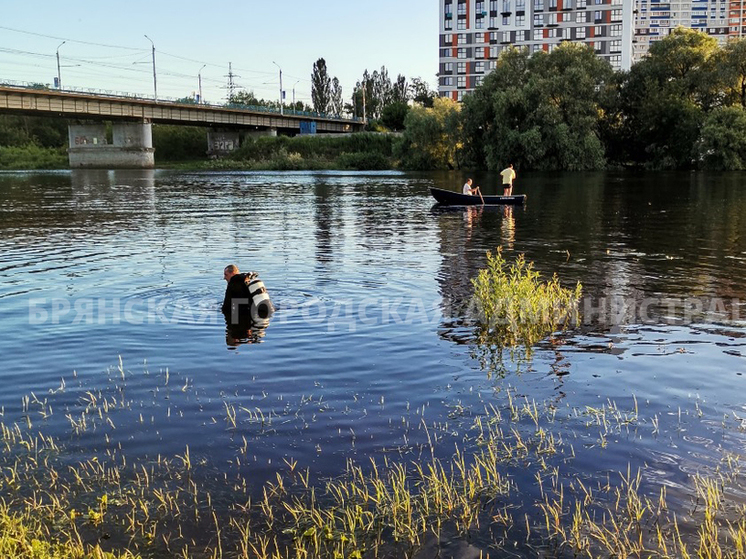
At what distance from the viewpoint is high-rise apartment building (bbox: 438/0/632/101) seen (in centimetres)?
15525

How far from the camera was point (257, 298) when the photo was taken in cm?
1673

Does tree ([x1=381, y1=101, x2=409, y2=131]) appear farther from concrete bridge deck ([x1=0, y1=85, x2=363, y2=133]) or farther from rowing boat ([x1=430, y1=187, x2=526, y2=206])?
rowing boat ([x1=430, y1=187, x2=526, y2=206])

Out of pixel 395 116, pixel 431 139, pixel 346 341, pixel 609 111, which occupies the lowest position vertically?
pixel 346 341

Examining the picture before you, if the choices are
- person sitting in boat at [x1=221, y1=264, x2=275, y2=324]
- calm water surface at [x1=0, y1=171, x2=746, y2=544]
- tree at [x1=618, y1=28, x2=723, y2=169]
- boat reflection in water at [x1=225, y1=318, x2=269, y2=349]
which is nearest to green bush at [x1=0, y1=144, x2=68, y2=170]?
tree at [x1=618, y1=28, x2=723, y2=169]

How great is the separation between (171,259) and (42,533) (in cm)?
1936

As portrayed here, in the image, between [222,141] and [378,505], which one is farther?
[222,141]

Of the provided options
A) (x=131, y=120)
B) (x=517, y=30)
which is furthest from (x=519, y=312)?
(x=517, y=30)

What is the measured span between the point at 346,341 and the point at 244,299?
10.5 ft

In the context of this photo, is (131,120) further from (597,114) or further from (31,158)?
(597,114)

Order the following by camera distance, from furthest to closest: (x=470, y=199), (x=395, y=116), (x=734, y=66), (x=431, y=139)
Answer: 1. (x=395, y=116)
2. (x=431, y=139)
3. (x=734, y=66)
4. (x=470, y=199)

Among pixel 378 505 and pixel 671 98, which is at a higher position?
pixel 671 98

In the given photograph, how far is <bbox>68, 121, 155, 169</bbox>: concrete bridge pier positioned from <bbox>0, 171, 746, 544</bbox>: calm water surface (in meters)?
106

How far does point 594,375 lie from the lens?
494 inches

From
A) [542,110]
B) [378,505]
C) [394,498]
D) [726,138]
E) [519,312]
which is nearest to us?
[378,505]
